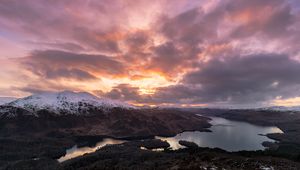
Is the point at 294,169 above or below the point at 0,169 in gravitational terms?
above

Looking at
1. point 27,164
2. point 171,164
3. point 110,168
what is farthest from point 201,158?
point 27,164

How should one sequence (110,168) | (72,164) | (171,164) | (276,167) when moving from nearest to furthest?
(276,167)
(171,164)
(110,168)
(72,164)

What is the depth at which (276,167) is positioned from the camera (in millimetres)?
110062

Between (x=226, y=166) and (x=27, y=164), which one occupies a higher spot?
(x=226, y=166)

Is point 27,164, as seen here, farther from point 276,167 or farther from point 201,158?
point 276,167

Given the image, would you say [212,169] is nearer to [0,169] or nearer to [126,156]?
[126,156]

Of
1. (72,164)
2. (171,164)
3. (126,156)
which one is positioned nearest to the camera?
(171,164)

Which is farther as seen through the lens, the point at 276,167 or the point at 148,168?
the point at 148,168

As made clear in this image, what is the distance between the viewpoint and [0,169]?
616 ft

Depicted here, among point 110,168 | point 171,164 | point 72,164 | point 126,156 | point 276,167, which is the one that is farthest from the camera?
point 126,156

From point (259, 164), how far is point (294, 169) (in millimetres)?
14830

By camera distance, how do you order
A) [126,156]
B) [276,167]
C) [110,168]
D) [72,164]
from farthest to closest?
[126,156] → [72,164] → [110,168] → [276,167]

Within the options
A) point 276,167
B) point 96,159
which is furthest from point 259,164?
point 96,159

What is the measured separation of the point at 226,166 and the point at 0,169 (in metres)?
173
